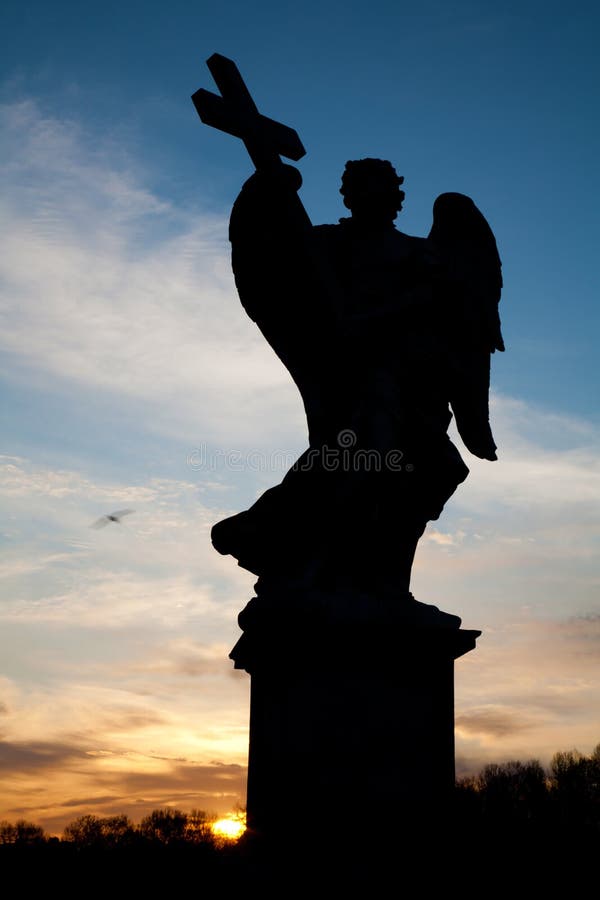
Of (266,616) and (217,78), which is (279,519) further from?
(217,78)

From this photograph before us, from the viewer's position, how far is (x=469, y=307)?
659 centimetres

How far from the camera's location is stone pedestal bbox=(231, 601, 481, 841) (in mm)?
5520

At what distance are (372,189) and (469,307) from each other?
103cm

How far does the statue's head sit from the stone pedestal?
9.04ft

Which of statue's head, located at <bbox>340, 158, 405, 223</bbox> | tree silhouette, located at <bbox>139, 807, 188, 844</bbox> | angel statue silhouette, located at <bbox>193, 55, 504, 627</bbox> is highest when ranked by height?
statue's head, located at <bbox>340, 158, 405, 223</bbox>

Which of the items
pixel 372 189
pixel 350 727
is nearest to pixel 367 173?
pixel 372 189

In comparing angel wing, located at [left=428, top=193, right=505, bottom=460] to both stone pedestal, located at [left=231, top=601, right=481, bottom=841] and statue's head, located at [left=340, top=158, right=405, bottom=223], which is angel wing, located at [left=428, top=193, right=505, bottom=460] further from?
stone pedestal, located at [left=231, top=601, right=481, bottom=841]

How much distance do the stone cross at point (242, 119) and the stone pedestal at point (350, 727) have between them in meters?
2.92

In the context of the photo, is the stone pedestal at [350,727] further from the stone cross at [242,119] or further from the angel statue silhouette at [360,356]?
the stone cross at [242,119]

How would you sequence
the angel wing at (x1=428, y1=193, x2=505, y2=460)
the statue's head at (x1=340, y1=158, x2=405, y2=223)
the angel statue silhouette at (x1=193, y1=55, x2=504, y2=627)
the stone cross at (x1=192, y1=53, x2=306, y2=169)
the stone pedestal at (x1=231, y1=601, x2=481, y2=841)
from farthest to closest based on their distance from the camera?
the statue's head at (x1=340, y1=158, x2=405, y2=223)
the angel wing at (x1=428, y1=193, x2=505, y2=460)
the stone cross at (x1=192, y1=53, x2=306, y2=169)
the angel statue silhouette at (x1=193, y1=55, x2=504, y2=627)
the stone pedestal at (x1=231, y1=601, x2=481, y2=841)

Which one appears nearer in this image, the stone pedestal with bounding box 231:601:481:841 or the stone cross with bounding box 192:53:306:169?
the stone pedestal with bounding box 231:601:481:841

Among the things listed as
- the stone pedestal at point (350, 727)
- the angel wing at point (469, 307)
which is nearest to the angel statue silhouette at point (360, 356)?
the angel wing at point (469, 307)

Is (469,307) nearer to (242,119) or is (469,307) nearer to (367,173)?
(367,173)

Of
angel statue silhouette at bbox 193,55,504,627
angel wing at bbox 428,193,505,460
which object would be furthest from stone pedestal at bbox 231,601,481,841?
angel wing at bbox 428,193,505,460
